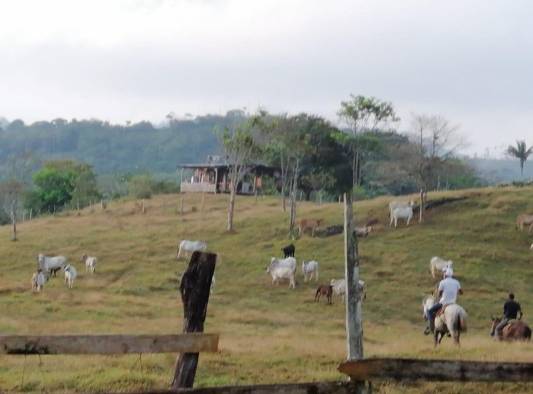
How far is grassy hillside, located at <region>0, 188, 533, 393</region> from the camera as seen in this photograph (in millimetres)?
14430

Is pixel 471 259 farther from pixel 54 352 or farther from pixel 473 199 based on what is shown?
pixel 54 352

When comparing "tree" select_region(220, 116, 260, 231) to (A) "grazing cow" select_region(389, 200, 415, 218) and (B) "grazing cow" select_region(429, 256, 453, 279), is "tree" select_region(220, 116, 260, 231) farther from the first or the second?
(B) "grazing cow" select_region(429, 256, 453, 279)

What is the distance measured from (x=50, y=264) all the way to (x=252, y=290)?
1111 cm

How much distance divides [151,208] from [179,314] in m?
40.9

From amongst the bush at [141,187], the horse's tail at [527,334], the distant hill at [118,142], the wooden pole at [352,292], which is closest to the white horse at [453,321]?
the horse's tail at [527,334]

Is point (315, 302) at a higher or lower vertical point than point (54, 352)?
lower

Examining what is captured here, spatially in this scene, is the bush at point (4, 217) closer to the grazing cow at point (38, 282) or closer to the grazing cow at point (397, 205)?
the grazing cow at point (397, 205)

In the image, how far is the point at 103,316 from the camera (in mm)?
27000

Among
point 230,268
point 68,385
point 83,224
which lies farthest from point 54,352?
point 83,224

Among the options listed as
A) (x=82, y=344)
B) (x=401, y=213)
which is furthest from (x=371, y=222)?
(x=82, y=344)

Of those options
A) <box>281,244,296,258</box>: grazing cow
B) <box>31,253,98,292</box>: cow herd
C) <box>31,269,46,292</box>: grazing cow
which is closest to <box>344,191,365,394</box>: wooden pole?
<box>31,269,46,292</box>: grazing cow

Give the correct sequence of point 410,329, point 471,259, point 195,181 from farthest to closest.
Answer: point 195,181 < point 471,259 < point 410,329

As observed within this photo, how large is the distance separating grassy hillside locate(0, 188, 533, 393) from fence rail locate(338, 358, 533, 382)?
15.1 ft

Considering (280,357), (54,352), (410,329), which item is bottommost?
(410,329)
